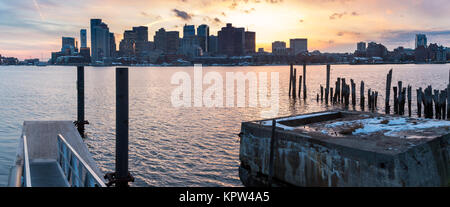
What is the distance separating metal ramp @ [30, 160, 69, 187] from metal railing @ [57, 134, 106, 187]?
18cm

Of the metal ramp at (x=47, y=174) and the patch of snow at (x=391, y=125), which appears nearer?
the metal ramp at (x=47, y=174)

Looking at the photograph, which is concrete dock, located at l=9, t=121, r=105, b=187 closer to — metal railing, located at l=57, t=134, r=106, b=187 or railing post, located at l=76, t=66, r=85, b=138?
metal railing, located at l=57, t=134, r=106, b=187

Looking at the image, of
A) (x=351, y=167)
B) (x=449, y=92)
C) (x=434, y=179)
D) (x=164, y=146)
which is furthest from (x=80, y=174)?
(x=449, y=92)

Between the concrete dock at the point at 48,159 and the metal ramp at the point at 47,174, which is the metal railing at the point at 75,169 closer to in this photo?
the concrete dock at the point at 48,159

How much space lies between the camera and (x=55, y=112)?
1437 inches

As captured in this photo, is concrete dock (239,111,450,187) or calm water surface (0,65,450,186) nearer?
concrete dock (239,111,450,187)

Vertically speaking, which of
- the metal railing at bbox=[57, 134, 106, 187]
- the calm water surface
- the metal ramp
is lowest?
the calm water surface

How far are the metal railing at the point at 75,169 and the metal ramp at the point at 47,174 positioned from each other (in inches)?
7.0

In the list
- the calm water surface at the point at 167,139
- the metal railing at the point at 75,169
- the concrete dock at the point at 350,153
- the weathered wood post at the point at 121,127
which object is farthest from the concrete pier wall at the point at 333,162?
the metal railing at the point at 75,169

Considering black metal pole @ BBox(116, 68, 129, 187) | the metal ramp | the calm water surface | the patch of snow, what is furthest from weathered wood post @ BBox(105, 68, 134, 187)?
the patch of snow

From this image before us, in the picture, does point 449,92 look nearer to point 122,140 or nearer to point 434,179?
point 434,179

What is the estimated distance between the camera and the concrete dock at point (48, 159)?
9.92 metres

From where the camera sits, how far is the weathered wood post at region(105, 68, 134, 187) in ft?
27.5

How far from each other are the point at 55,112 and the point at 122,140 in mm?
31374
